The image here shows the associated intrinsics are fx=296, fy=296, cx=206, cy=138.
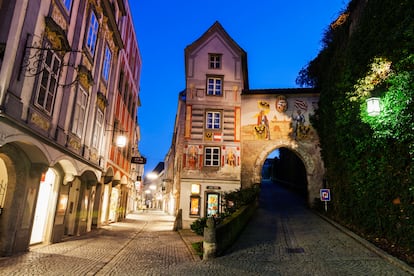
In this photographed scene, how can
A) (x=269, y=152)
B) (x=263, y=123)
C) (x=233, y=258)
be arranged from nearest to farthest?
(x=233, y=258)
(x=269, y=152)
(x=263, y=123)

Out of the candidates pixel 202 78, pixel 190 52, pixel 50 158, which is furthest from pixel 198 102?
pixel 50 158

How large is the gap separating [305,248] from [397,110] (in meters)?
5.71

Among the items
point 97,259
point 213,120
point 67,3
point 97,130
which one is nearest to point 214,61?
point 213,120

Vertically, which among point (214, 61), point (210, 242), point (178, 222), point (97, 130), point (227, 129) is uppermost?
point (214, 61)

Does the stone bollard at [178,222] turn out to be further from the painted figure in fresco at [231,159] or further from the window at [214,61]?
the window at [214,61]

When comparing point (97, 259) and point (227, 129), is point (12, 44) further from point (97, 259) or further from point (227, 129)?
point (227, 129)

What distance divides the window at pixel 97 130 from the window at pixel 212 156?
7978 mm

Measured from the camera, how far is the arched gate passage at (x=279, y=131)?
72.9 feet

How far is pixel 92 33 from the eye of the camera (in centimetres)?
1429

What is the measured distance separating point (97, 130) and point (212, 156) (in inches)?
341

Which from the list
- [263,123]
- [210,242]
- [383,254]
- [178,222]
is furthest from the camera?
[263,123]

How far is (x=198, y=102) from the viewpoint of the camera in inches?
886

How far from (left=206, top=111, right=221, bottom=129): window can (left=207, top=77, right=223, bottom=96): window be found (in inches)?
59.6

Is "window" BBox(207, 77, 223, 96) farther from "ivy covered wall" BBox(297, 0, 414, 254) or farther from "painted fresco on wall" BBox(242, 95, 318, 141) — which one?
"ivy covered wall" BBox(297, 0, 414, 254)
